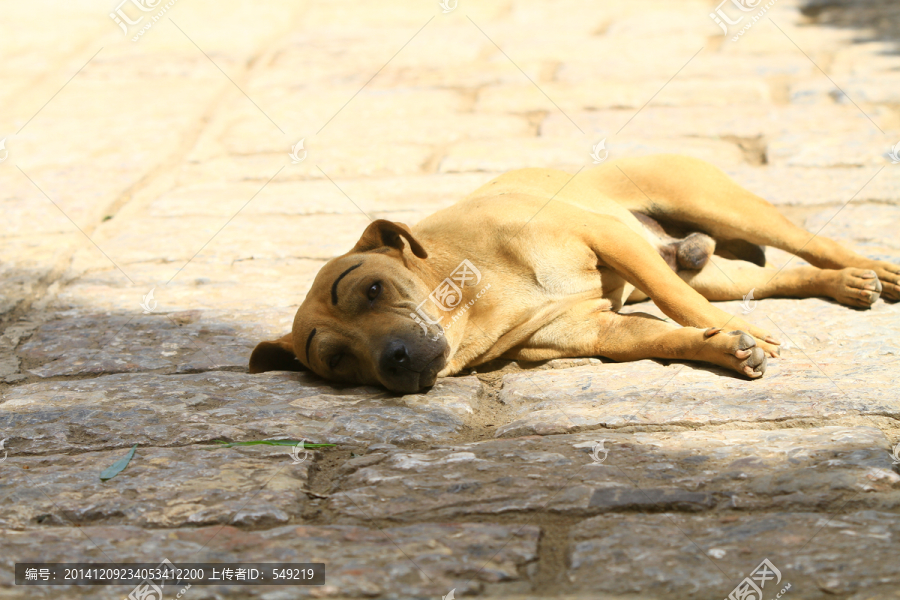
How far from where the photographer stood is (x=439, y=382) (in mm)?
3738

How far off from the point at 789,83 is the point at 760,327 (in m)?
4.72

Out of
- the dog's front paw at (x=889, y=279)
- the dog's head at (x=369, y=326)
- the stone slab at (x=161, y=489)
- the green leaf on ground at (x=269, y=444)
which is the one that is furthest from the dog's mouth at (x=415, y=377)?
the dog's front paw at (x=889, y=279)

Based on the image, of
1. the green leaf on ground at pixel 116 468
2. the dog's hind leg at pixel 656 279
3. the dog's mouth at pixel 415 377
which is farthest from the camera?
the dog's hind leg at pixel 656 279

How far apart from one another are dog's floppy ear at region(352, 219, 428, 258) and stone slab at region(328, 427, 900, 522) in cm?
117

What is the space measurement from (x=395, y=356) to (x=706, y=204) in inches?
83.0

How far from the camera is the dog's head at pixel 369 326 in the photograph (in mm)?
3434

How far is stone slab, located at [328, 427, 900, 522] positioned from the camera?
2.43 m

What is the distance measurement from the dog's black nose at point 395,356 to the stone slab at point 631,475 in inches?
21.3

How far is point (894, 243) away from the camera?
4711mm

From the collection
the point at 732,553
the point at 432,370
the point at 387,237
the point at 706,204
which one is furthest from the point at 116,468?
the point at 706,204

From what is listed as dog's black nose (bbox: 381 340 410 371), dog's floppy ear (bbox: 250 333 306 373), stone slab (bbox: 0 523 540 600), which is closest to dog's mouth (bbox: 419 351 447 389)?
dog's black nose (bbox: 381 340 410 371)

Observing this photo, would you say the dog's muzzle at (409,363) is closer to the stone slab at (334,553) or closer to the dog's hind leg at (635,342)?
the dog's hind leg at (635,342)

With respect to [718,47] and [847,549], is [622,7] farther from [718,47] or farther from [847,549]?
[847,549]

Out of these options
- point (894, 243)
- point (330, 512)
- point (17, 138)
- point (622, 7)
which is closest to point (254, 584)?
point (330, 512)
